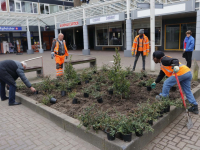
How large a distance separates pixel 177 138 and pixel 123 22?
59.6 ft

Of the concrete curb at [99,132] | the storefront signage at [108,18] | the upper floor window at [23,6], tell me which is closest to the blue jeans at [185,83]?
the concrete curb at [99,132]

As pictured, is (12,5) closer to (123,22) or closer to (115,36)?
(115,36)

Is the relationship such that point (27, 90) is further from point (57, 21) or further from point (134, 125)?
point (57, 21)

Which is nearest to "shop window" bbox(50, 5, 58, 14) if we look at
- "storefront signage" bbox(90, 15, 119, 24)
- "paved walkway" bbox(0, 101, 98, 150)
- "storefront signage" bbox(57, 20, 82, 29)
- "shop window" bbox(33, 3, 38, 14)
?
"shop window" bbox(33, 3, 38, 14)

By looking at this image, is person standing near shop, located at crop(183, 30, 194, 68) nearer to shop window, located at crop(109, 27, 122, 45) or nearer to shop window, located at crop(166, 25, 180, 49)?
shop window, located at crop(166, 25, 180, 49)

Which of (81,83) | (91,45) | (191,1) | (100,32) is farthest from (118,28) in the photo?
(81,83)

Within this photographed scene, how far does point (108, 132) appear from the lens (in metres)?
2.86

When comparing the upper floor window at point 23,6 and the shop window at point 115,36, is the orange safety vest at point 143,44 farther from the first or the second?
the upper floor window at point 23,6

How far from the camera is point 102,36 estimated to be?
76.3ft

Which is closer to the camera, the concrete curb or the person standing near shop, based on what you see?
the concrete curb

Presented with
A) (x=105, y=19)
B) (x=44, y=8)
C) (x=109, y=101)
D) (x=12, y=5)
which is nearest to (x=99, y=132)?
(x=109, y=101)

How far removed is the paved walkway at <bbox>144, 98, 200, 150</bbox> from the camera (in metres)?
3.01

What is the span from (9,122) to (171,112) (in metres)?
3.49

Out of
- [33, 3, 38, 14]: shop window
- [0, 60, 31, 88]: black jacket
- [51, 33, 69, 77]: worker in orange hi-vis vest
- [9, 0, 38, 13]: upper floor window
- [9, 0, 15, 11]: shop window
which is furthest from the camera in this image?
[33, 3, 38, 14]: shop window
